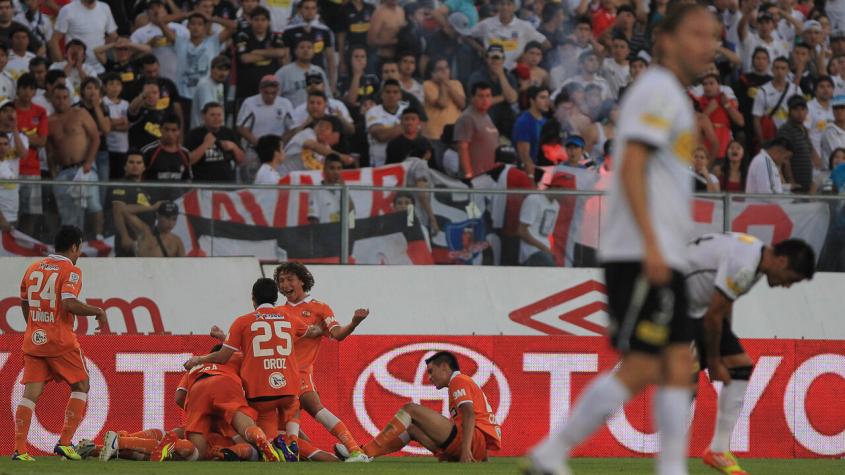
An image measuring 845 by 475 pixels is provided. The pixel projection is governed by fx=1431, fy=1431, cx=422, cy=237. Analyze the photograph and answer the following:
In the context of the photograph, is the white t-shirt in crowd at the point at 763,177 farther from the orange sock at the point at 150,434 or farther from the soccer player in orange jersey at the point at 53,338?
the soccer player in orange jersey at the point at 53,338

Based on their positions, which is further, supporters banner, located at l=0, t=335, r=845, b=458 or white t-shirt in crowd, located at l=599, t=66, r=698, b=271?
supporters banner, located at l=0, t=335, r=845, b=458

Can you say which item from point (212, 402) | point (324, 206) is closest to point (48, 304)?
point (212, 402)

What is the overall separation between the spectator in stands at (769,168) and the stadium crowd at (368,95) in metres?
0.02

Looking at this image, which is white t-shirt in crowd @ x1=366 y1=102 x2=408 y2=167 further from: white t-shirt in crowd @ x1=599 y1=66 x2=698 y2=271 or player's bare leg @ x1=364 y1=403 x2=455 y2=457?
white t-shirt in crowd @ x1=599 y1=66 x2=698 y2=271

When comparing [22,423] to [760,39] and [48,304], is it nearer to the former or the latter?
[48,304]

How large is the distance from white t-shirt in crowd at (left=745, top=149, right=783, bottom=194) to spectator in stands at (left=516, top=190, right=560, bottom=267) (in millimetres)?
3131

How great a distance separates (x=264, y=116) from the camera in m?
17.6

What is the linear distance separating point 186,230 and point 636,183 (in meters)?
10.2

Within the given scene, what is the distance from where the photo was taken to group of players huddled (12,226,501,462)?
12.4 m

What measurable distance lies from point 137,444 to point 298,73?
702 cm

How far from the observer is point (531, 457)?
19.6ft

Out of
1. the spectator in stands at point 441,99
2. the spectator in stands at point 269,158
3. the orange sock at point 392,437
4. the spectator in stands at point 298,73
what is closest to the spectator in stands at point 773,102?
the spectator in stands at point 441,99

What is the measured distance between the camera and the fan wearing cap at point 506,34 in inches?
763

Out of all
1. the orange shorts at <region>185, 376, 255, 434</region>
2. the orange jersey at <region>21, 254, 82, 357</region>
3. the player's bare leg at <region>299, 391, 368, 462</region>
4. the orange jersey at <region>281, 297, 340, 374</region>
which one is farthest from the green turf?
the orange jersey at <region>281, 297, 340, 374</region>
